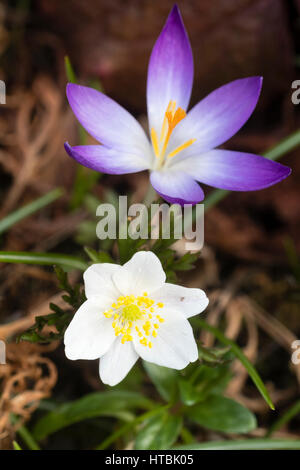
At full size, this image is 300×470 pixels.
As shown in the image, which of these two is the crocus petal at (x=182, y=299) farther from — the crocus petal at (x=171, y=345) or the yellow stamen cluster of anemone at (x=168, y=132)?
the yellow stamen cluster of anemone at (x=168, y=132)

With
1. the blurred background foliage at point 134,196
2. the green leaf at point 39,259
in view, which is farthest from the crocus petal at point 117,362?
the blurred background foliage at point 134,196

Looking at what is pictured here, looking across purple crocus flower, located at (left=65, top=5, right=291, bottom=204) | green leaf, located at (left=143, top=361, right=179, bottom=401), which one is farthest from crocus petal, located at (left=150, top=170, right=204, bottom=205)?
green leaf, located at (left=143, top=361, right=179, bottom=401)

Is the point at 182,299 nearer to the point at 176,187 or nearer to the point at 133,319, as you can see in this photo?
the point at 133,319

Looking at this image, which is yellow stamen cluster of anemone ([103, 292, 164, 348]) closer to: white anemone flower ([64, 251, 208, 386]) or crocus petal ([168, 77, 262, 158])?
white anemone flower ([64, 251, 208, 386])

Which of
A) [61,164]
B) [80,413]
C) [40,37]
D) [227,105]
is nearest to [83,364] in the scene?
[80,413]

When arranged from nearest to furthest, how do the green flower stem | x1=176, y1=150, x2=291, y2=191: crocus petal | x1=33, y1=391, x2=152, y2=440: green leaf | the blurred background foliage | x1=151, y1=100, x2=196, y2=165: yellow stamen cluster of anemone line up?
x1=176, y1=150, x2=291, y2=191: crocus petal, x1=151, y1=100, x2=196, y2=165: yellow stamen cluster of anemone, x1=33, y1=391, x2=152, y2=440: green leaf, the green flower stem, the blurred background foliage

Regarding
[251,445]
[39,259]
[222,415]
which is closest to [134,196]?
[39,259]

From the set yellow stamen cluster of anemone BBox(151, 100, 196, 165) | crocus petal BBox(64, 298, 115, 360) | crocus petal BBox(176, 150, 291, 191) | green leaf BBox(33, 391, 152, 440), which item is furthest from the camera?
green leaf BBox(33, 391, 152, 440)

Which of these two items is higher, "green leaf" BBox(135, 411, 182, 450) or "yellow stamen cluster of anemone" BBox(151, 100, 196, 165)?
"yellow stamen cluster of anemone" BBox(151, 100, 196, 165)

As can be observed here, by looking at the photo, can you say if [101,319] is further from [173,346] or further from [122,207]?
[122,207]
